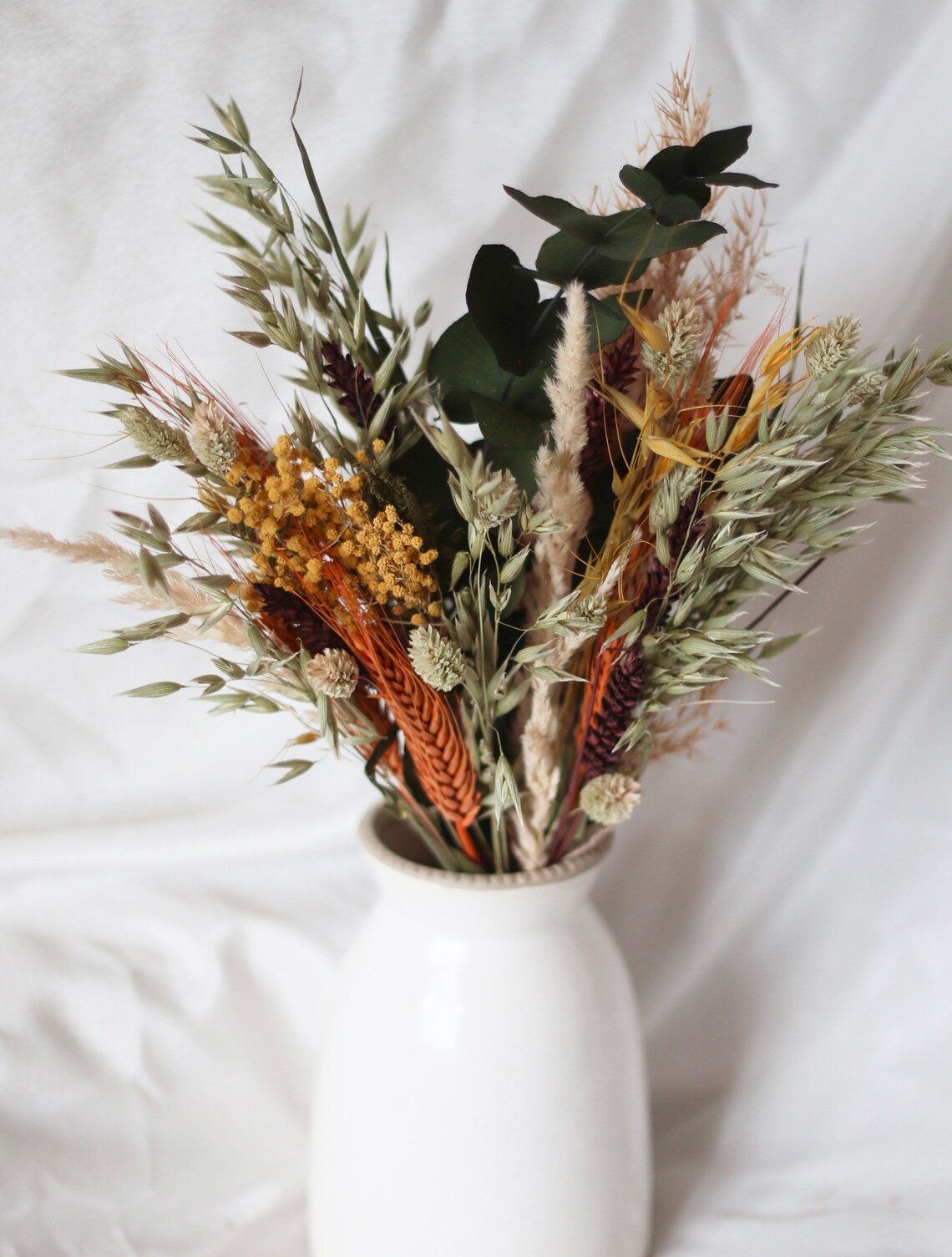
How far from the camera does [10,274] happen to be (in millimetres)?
786

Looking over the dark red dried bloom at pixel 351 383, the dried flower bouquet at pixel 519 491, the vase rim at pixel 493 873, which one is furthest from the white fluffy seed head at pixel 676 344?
the vase rim at pixel 493 873

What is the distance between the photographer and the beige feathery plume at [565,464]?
16.7 inches

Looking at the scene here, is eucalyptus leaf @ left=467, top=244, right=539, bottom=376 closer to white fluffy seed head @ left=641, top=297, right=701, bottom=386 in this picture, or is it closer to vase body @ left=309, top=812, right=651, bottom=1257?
white fluffy seed head @ left=641, top=297, right=701, bottom=386

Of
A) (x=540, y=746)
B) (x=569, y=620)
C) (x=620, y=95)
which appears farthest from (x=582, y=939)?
(x=620, y=95)

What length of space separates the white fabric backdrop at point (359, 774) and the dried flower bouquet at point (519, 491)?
0.26 metres

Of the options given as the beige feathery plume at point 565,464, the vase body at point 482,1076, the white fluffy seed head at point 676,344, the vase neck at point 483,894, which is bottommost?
the vase body at point 482,1076

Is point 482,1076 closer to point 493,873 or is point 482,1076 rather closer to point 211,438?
point 493,873

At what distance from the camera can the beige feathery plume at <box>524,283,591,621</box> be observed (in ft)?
1.39

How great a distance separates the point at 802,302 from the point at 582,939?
53 centimetres

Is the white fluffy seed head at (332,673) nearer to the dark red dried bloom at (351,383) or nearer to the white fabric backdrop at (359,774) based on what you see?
the dark red dried bloom at (351,383)

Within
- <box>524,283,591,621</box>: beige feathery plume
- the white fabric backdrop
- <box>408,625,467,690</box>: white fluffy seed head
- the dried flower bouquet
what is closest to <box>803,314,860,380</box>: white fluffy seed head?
the dried flower bouquet

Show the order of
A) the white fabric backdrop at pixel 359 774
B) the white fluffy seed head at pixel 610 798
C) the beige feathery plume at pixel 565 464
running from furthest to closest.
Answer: the white fabric backdrop at pixel 359 774, the white fluffy seed head at pixel 610 798, the beige feathery plume at pixel 565 464

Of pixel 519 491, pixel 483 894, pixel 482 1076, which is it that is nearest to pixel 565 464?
pixel 519 491

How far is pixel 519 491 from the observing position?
482 millimetres
